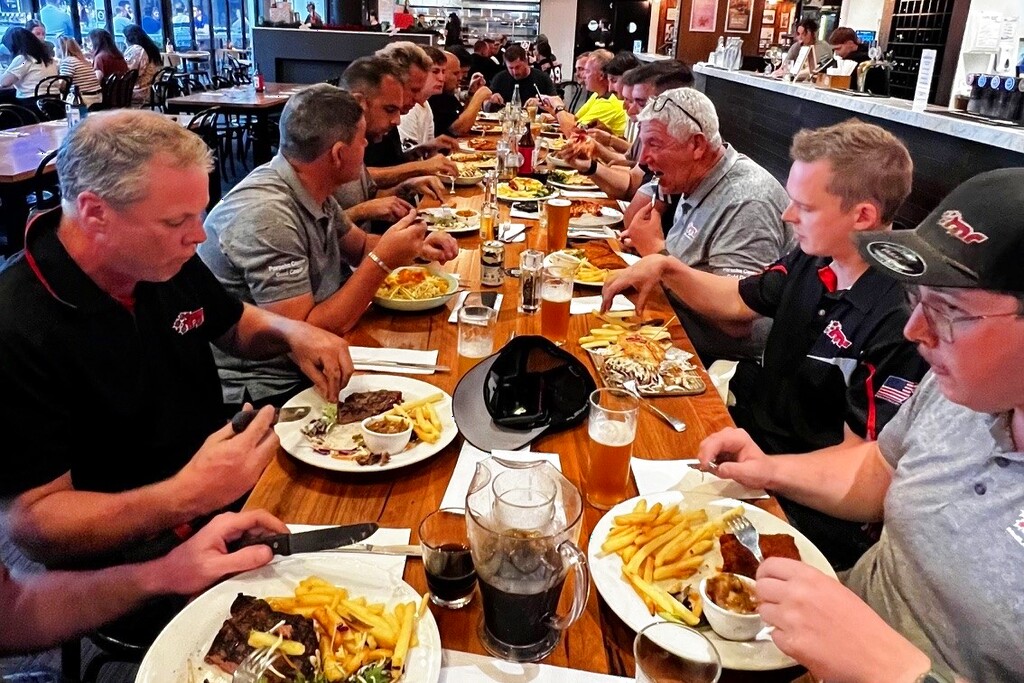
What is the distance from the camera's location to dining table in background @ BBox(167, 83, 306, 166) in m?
7.28

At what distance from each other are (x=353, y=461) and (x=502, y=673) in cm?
56

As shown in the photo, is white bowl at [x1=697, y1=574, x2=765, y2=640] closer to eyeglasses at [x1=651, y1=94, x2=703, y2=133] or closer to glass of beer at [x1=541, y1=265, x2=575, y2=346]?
glass of beer at [x1=541, y1=265, x2=575, y2=346]

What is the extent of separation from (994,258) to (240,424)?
4.19 ft

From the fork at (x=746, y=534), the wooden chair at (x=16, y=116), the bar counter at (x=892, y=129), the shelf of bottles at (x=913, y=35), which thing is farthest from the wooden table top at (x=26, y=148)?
the shelf of bottles at (x=913, y=35)

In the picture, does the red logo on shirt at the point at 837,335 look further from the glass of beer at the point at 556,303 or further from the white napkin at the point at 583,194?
the white napkin at the point at 583,194

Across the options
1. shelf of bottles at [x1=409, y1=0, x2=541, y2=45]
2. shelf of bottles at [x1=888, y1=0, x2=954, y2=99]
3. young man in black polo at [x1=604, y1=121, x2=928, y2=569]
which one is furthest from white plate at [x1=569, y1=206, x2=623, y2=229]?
shelf of bottles at [x1=409, y1=0, x2=541, y2=45]

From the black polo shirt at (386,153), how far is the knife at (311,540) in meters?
3.86

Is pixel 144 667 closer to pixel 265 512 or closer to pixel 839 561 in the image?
pixel 265 512

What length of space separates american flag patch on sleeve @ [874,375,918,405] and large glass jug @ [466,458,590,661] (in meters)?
0.98

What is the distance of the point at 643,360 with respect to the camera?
6.19 ft

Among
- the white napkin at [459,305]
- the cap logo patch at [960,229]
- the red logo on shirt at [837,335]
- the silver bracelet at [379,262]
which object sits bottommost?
the white napkin at [459,305]

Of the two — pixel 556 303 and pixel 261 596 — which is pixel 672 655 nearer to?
pixel 261 596

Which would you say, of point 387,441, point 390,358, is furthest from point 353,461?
point 390,358

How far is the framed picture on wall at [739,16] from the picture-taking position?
12.2 metres
